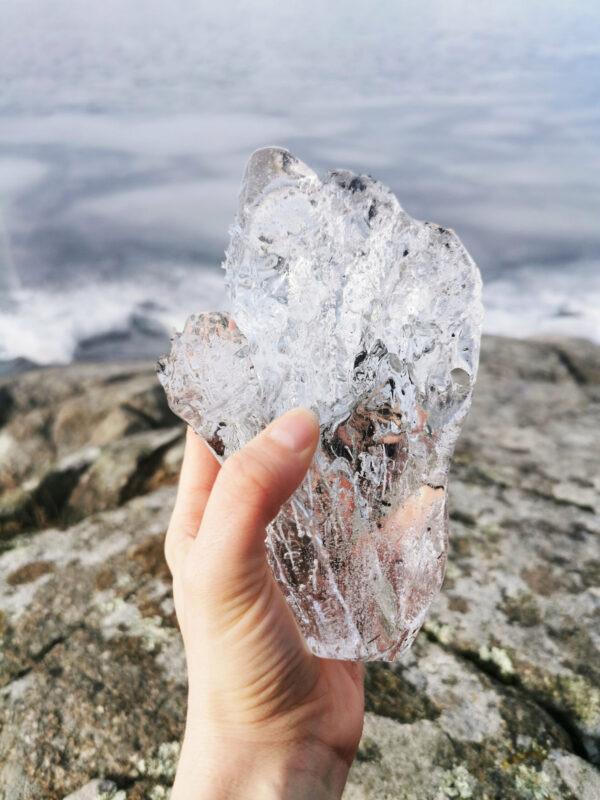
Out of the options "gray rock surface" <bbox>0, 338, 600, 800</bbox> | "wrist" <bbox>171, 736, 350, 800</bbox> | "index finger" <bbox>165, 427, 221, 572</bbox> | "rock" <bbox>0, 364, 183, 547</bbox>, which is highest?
"index finger" <bbox>165, 427, 221, 572</bbox>

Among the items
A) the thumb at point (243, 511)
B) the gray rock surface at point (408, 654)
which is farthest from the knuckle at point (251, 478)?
the gray rock surface at point (408, 654)

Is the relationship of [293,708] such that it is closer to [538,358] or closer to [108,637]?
[108,637]

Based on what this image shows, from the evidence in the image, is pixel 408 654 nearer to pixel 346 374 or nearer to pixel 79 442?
pixel 346 374

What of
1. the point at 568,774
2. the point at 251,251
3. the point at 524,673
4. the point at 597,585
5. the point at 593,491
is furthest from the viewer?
the point at 593,491

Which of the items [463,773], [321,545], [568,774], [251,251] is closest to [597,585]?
[568,774]

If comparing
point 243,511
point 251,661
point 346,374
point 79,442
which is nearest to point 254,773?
point 251,661

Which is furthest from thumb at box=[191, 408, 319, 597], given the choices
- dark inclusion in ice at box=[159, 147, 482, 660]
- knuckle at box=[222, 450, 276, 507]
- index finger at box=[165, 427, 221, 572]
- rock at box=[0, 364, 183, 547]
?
rock at box=[0, 364, 183, 547]

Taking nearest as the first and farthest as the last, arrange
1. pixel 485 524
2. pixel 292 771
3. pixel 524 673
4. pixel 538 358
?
pixel 292 771, pixel 524 673, pixel 485 524, pixel 538 358

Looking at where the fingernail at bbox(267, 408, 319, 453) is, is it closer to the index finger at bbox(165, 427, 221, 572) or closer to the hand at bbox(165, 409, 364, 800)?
the hand at bbox(165, 409, 364, 800)
